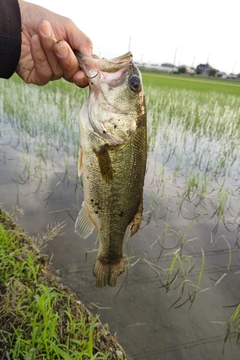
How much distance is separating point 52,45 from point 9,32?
13.1 inches

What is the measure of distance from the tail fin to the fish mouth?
130 cm

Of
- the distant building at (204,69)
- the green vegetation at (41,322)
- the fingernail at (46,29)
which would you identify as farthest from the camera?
the distant building at (204,69)

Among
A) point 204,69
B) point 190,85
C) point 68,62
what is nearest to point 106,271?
point 68,62

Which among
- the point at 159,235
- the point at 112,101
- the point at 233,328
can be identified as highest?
the point at 112,101

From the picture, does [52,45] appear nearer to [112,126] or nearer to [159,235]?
[112,126]

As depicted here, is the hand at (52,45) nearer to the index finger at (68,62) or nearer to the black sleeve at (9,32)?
the index finger at (68,62)

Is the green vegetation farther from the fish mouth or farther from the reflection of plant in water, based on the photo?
the fish mouth

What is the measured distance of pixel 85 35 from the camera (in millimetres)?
2008

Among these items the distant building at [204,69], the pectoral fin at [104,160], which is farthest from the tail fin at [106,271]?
the distant building at [204,69]

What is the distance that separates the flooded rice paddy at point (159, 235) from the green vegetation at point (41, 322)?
0.48m

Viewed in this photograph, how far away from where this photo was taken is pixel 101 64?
1768 millimetres

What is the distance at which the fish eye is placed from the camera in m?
1.78

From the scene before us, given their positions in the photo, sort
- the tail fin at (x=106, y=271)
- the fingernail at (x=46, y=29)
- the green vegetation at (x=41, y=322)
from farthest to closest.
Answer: the tail fin at (x=106, y=271) < the green vegetation at (x=41, y=322) < the fingernail at (x=46, y=29)

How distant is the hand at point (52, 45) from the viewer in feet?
5.76
